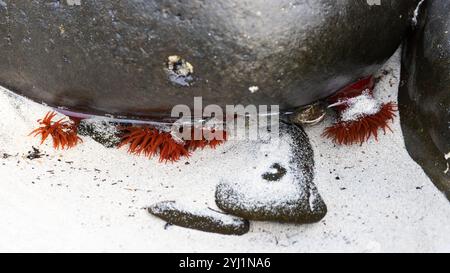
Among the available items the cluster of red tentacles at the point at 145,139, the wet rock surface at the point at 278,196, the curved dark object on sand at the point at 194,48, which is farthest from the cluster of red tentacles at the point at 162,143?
the wet rock surface at the point at 278,196

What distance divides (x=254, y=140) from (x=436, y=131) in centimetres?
92

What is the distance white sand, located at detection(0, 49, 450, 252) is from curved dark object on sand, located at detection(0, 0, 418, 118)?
0.99 feet

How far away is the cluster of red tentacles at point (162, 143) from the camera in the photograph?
123 inches

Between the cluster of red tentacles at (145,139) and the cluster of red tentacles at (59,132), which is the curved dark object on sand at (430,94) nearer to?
the cluster of red tentacles at (145,139)

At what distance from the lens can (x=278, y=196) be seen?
2.89m

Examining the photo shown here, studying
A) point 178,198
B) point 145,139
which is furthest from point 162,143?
point 178,198

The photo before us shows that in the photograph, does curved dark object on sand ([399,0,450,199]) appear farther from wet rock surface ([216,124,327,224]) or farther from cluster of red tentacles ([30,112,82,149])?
cluster of red tentacles ([30,112,82,149])

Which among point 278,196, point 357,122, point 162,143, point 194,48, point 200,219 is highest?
point 194,48

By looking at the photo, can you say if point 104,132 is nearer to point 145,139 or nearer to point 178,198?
point 145,139

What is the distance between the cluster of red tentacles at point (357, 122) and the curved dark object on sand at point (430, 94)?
0.11m

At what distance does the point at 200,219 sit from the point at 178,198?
171mm

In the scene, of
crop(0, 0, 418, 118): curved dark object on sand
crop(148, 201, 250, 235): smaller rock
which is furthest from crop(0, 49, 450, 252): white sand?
crop(0, 0, 418, 118): curved dark object on sand

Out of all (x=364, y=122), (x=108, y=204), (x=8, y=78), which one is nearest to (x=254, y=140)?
(x=364, y=122)

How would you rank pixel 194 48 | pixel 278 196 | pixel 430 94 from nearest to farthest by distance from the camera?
pixel 194 48
pixel 278 196
pixel 430 94
